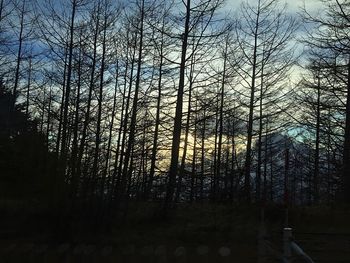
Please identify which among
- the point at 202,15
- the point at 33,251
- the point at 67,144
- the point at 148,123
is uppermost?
the point at 202,15

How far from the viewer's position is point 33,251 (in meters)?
12.3

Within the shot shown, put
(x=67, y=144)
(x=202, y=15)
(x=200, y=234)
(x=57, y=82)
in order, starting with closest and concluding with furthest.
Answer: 1. (x=200, y=234)
2. (x=202, y=15)
3. (x=67, y=144)
4. (x=57, y=82)

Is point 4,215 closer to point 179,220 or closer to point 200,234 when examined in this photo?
point 179,220

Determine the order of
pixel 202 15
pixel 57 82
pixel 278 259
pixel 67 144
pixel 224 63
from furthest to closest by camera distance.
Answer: pixel 224 63 < pixel 57 82 < pixel 67 144 < pixel 202 15 < pixel 278 259

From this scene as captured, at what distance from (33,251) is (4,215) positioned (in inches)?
372

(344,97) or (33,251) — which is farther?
(344,97)

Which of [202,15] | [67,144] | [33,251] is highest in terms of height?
[202,15]

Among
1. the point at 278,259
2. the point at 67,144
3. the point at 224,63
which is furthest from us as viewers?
the point at 224,63

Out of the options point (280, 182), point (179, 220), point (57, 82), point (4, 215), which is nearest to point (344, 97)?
point (179, 220)

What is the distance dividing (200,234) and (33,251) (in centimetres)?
676

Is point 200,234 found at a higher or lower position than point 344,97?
lower

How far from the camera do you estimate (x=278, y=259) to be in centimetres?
1205

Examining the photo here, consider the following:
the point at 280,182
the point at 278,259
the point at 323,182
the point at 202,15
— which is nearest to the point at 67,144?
the point at 202,15

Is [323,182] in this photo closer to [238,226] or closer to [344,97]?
[344,97]
